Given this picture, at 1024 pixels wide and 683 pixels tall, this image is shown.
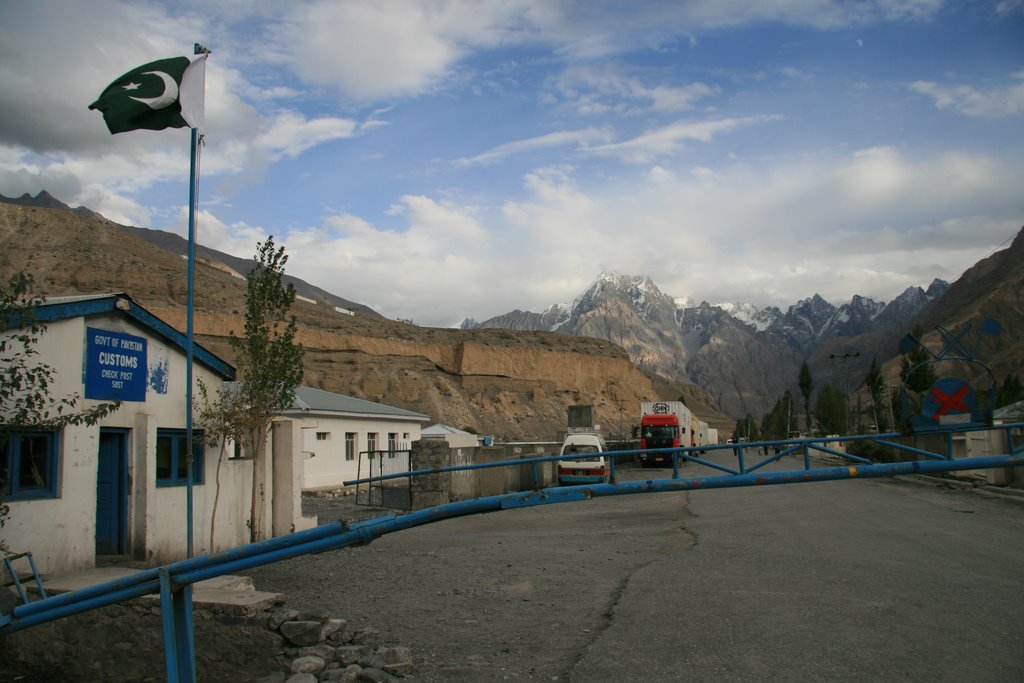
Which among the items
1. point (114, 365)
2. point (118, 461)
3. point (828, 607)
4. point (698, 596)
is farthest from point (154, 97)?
point (828, 607)

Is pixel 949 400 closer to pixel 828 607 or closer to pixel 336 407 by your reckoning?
pixel 828 607

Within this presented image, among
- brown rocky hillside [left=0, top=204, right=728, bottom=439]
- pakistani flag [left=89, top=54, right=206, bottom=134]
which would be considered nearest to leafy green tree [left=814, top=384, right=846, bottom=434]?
brown rocky hillside [left=0, top=204, right=728, bottom=439]

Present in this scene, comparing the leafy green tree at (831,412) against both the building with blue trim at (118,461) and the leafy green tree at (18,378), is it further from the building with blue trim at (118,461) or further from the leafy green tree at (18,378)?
the leafy green tree at (18,378)

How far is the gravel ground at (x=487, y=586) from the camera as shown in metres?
7.34

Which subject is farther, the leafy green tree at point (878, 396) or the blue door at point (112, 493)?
the leafy green tree at point (878, 396)

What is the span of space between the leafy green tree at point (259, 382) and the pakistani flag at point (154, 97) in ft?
13.6

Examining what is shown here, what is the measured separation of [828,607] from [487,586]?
444 centimetres

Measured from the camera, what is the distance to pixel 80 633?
301 inches

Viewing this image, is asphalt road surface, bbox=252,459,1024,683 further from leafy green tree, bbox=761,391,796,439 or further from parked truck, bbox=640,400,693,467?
leafy green tree, bbox=761,391,796,439

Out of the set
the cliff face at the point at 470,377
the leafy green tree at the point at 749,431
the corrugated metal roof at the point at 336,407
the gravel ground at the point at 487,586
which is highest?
the cliff face at the point at 470,377

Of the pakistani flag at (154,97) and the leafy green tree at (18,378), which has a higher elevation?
the pakistani flag at (154,97)

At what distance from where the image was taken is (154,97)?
1066 cm

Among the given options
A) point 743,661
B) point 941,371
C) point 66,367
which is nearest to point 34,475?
point 66,367

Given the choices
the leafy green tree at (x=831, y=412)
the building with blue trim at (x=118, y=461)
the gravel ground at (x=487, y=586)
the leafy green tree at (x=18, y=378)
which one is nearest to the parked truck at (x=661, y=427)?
the gravel ground at (x=487, y=586)
